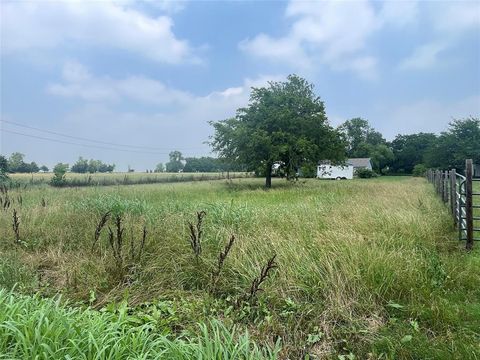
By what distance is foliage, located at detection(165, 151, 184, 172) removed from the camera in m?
41.6

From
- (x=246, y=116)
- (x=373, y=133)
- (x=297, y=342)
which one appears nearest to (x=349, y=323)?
(x=297, y=342)

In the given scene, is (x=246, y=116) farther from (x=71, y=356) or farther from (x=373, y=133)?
(x=373, y=133)

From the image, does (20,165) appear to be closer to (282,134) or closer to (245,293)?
(282,134)

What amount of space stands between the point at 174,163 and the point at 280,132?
1026 inches

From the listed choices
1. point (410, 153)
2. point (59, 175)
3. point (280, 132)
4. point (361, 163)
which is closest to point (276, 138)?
point (280, 132)

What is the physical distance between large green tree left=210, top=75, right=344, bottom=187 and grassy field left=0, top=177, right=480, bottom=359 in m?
15.3

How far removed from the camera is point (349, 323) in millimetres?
3064

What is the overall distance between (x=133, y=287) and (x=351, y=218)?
4.37m

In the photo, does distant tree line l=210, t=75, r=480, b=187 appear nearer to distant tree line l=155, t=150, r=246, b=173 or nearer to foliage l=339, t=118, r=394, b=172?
distant tree line l=155, t=150, r=246, b=173

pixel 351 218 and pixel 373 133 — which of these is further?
pixel 373 133

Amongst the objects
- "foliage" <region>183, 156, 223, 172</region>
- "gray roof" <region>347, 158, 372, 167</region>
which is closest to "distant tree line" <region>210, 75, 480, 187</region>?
"foliage" <region>183, 156, 223, 172</region>

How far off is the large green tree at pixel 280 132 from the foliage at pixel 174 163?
19.6 metres

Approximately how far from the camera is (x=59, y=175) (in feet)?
62.7

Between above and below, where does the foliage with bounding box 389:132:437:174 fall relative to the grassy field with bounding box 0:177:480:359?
above
